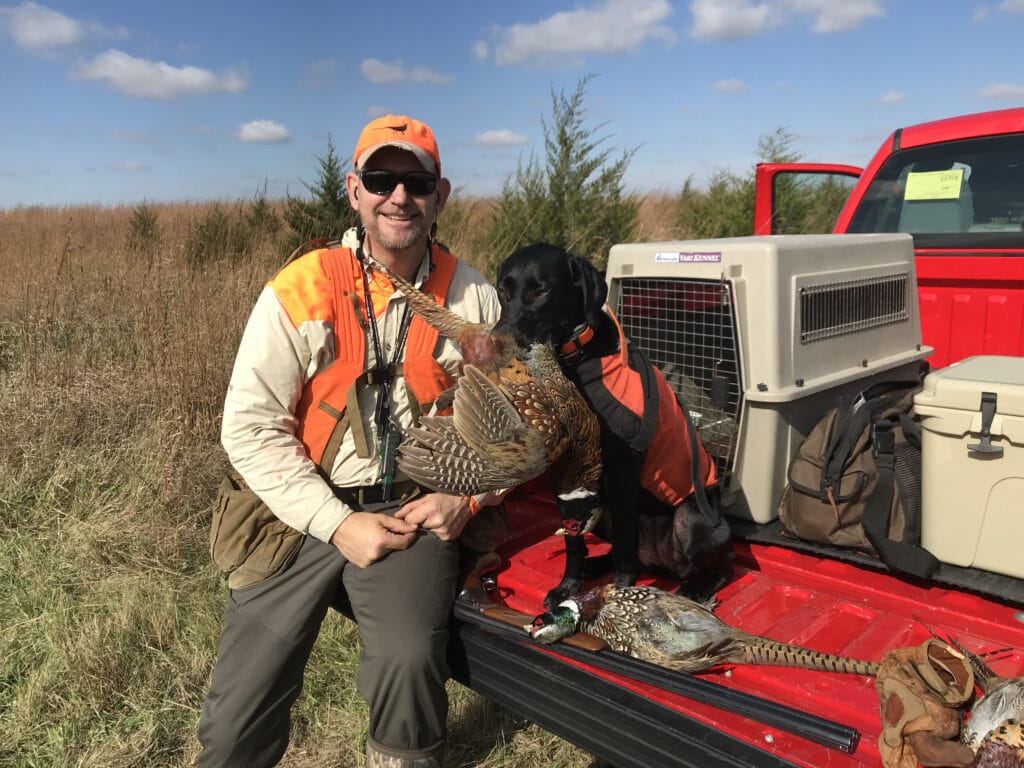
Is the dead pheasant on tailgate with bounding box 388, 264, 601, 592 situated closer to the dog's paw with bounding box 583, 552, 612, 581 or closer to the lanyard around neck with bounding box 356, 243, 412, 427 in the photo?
the lanyard around neck with bounding box 356, 243, 412, 427

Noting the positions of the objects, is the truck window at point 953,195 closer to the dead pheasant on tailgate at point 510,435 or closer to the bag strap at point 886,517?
the bag strap at point 886,517

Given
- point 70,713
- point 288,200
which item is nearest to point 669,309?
point 70,713

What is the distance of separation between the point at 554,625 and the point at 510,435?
0.58 metres

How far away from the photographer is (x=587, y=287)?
2.54m

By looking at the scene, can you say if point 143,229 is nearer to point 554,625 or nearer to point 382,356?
point 382,356

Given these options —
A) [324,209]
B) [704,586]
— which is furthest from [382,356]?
[324,209]

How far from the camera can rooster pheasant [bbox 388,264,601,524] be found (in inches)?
79.1

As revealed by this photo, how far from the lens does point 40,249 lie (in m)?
7.59

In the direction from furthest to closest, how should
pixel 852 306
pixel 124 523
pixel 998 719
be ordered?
pixel 124 523, pixel 852 306, pixel 998 719

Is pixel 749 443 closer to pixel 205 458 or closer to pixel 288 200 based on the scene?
pixel 205 458

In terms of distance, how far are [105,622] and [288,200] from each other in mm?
6100

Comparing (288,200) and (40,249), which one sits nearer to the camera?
(40,249)

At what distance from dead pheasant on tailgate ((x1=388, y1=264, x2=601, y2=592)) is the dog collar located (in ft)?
0.41

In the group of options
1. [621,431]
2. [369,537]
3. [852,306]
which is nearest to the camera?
[369,537]
